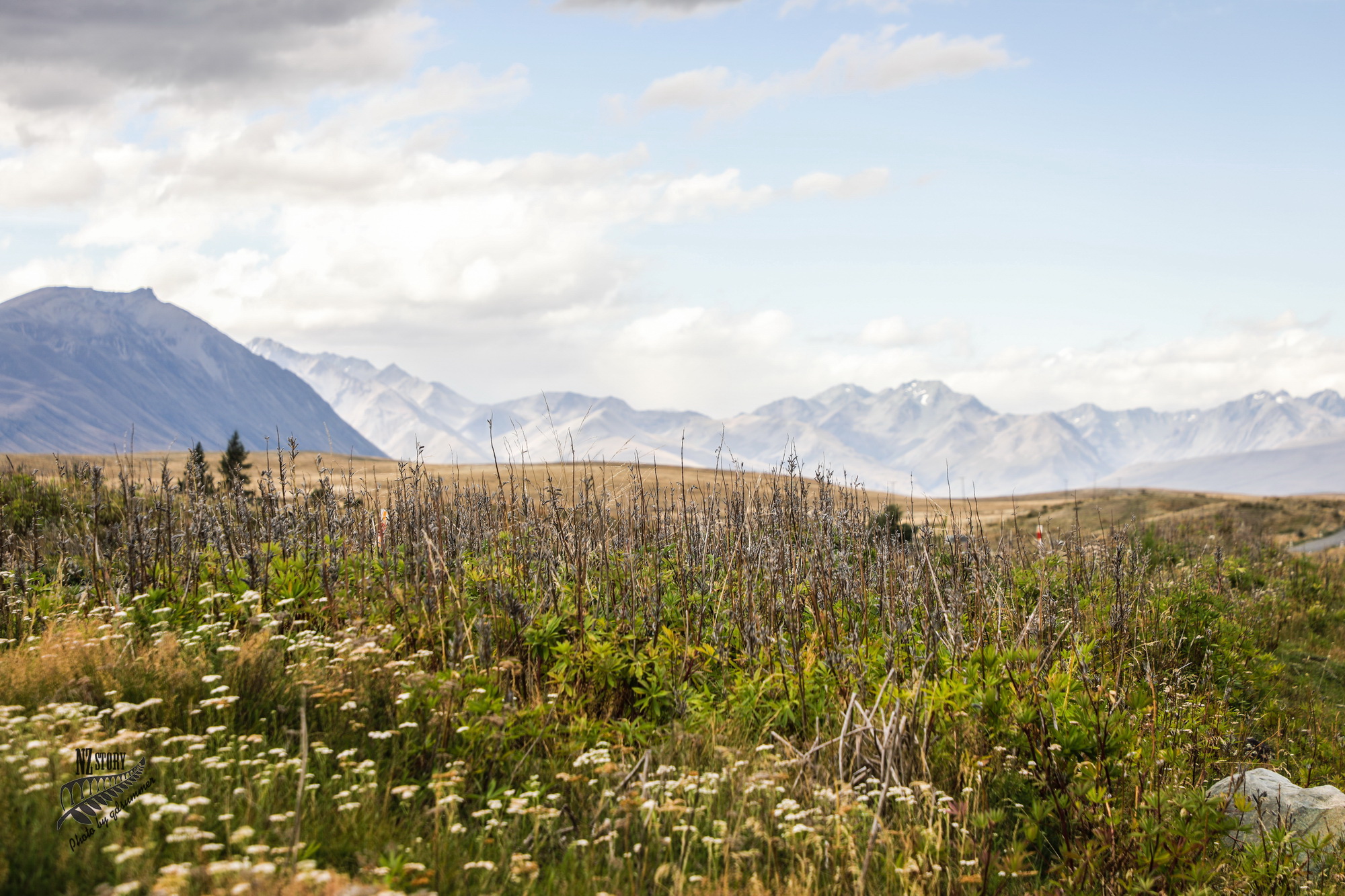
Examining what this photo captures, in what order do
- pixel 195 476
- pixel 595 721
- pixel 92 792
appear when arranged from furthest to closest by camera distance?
1. pixel 195 476
2. pixel 595 721
3. pixel 92 792

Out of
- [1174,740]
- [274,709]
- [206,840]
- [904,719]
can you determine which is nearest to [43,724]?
[274,709]

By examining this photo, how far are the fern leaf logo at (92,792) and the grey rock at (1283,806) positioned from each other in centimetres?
579

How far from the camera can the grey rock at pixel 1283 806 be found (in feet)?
16.3

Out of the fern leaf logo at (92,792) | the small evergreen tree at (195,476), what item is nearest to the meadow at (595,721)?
the fern leaf logo at (92,792)

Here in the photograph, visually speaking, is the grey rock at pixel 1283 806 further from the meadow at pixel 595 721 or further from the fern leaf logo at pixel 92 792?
the fern leaf logo at pixel 92 792

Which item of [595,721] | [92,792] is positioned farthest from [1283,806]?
[92,792]

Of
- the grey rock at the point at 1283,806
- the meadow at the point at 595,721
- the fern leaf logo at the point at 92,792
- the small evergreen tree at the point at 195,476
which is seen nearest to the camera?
the fern leaf logo at the point at 92,792

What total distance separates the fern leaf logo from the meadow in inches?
2.5

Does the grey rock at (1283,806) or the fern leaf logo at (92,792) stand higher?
the fern leaf logo at (92,792)

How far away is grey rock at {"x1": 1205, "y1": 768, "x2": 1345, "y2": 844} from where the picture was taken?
16.3 ft

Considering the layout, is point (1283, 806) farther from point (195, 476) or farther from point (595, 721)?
point (195, 476)

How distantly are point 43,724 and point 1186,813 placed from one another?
6081 millimetres

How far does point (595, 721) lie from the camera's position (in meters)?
5.10

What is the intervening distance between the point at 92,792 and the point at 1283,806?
22.1ft
